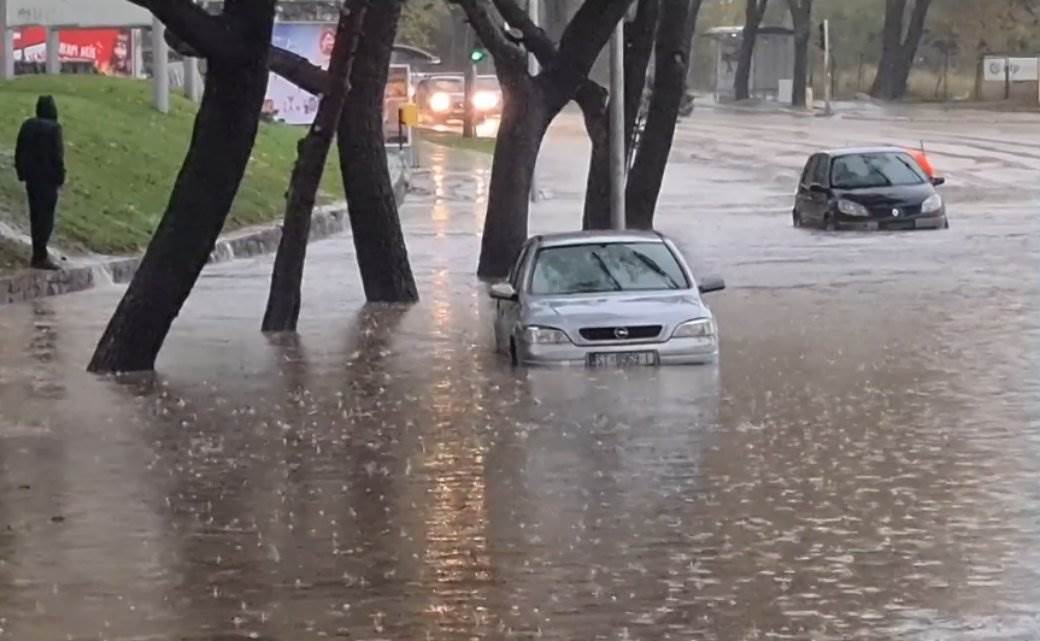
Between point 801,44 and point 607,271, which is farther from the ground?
point 801,44

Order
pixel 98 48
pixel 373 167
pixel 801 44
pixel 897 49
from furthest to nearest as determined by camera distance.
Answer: pixel 897 49
pixel 801 44
pixel 98 48
pixel 373 167

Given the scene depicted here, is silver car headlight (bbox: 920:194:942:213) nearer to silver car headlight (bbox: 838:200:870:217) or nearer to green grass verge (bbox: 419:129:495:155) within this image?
silver car headlight (bbox: 838:200:870:217)

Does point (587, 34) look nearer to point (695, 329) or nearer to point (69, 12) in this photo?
point (695, 329)

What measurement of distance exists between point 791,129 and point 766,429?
59.3 metres

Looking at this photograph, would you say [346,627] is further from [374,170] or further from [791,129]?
[791,129]

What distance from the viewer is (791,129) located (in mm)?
74438

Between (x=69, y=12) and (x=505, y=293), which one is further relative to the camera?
(x=69, y=12)

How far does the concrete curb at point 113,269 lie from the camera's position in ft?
85.7

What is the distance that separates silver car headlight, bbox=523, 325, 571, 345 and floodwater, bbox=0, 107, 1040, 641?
280 millimetres

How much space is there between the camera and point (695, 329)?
19062 mm

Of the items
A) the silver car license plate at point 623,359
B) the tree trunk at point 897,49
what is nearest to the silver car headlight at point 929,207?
the silver car license plate at point 623,359

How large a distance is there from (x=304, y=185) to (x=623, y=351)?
19.4 ft

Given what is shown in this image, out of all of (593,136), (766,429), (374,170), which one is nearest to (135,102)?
(593,136)

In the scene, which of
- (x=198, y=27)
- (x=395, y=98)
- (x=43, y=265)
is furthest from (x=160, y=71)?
(x=198, y=27)
